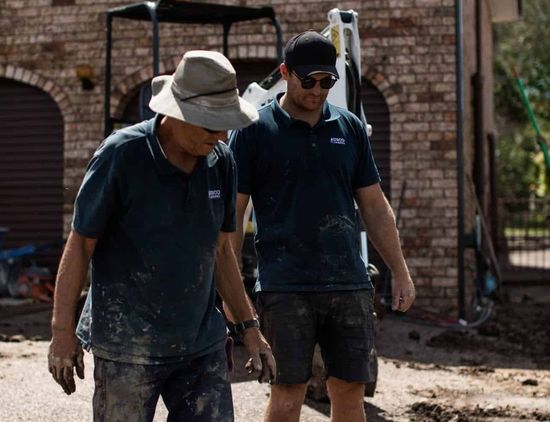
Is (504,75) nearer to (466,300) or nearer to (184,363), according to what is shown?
(466,300)

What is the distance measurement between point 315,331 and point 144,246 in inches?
53.4

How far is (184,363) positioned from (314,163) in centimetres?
130

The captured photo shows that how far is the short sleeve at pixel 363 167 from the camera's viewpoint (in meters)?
4.36

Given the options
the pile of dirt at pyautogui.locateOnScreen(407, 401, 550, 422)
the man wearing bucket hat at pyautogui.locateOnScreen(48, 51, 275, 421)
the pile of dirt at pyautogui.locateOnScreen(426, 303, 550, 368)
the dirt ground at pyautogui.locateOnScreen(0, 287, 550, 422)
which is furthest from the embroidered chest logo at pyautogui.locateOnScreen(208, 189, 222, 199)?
the pile of dirt at pyautogui.locateOnScreen(426, 303, 550, 368)

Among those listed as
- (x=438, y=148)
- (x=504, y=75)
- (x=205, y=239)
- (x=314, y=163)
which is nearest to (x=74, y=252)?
(x=205, y=239)

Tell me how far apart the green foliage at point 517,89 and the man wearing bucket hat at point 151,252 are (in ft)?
96.2

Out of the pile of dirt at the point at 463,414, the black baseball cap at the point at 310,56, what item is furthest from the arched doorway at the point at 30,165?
the black baseball cap at the point at 310,56

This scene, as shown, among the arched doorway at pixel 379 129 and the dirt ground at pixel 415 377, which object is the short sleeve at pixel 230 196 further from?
→ the arched doorway at pixel 379 129

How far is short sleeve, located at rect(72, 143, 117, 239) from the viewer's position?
308 cm

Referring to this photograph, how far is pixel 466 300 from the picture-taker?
11.7m

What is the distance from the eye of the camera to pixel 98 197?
3.08 m

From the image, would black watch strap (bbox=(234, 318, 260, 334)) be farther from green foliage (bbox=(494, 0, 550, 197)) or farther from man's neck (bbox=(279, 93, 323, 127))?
green foliage (bbox=(494, 0, 550, 197))

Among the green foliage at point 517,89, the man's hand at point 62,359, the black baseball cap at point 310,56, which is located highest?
the green foliage at point 517,89

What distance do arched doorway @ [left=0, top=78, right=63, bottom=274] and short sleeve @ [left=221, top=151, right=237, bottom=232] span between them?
30.9 feet
